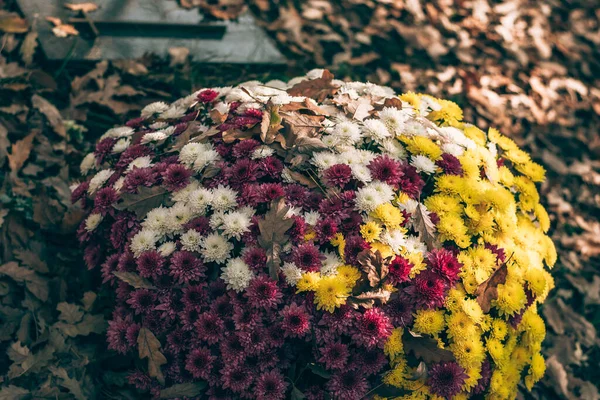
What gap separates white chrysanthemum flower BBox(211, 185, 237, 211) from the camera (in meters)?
2.12

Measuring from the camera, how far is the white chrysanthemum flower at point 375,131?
2.34 meters

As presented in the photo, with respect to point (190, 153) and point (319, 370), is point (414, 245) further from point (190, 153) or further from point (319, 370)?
point (190, 153)

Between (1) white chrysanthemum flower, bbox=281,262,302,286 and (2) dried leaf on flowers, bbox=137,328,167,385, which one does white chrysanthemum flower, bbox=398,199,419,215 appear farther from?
(2) dried leaf on flowers, bbox=137,328,167,385

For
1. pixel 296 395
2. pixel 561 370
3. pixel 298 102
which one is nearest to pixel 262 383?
pixel 296 395

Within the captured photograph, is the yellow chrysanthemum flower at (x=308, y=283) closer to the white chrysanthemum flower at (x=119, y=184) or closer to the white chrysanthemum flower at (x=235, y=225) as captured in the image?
the white chrysanthemum flower at (x=235, y=225)

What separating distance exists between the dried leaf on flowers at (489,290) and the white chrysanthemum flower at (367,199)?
0.46 meters

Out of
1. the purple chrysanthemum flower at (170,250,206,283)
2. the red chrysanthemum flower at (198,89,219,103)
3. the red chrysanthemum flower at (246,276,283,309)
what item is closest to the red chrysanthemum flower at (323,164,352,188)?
the red chrysanthemum flower at (246,276,283,309)

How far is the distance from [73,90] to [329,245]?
2.23 meters

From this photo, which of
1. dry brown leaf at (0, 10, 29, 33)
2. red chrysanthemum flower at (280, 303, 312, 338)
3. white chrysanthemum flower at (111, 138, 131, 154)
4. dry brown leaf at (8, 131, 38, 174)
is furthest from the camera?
dry brown leaf at (0, 10, 29, 33)

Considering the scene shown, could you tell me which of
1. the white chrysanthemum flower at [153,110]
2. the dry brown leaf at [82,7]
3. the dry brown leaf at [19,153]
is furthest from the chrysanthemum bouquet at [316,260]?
the dry brown leaf at [82,7]

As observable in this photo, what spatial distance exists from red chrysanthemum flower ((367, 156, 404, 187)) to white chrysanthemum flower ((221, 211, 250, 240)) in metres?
0.51

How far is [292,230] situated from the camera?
6.73ft

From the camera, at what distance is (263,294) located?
76.8 inches

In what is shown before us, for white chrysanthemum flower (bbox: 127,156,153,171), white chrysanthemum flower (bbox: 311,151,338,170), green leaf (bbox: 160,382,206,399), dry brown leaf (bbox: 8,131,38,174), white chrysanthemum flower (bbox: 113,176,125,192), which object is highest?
white chrysanthemum flower (bbox: 311,151,338,170)
